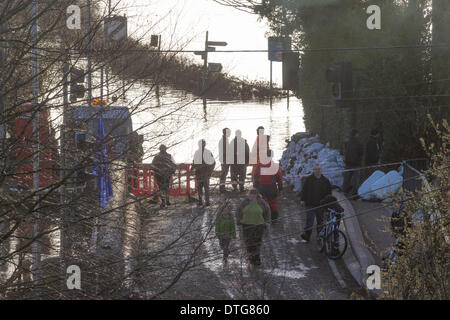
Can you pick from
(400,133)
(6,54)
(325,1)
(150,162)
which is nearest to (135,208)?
(150,162)

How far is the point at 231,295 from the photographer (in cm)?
1154

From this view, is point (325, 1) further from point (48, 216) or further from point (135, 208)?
point (48, 216)

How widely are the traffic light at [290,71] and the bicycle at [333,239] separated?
2.37 m

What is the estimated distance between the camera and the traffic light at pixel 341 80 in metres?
17.7

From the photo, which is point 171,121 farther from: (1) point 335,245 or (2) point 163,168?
(1) point 335,245

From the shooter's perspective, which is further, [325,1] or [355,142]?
[325,1]

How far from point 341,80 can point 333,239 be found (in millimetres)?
4999

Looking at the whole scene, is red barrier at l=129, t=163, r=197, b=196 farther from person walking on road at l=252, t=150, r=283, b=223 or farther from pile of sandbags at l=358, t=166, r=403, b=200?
pile of sandbags at l=358, t=166, r=403, b=200

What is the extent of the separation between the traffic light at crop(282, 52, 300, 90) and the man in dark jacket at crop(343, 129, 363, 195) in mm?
5651

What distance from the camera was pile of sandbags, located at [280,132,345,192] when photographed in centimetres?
2138

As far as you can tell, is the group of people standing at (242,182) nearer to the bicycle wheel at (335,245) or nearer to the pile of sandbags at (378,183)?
the bicycle wheel at (335,245)

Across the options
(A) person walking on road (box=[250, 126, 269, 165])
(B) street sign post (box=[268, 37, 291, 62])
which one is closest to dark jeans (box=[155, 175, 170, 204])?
(A) person walking on road (box=[250, 126, 269, 165])

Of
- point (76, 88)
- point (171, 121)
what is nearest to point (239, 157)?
point (171, 121)
